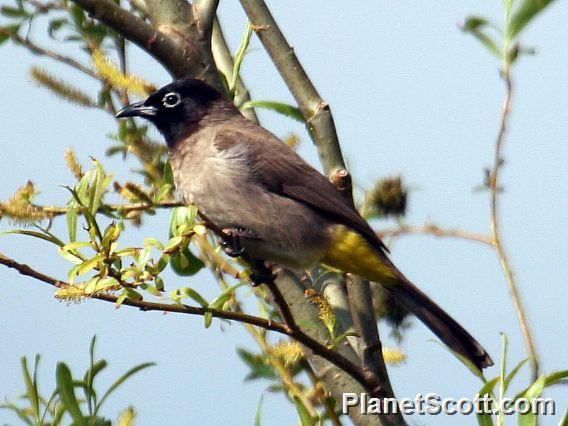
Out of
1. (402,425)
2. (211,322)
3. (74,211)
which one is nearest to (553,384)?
(402,425)

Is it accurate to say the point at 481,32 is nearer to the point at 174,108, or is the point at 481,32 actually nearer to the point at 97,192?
the point at 97,192

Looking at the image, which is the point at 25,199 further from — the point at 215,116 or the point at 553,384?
the point at 215,116

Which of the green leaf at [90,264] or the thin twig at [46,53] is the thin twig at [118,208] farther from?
the thin twig at [46,53]

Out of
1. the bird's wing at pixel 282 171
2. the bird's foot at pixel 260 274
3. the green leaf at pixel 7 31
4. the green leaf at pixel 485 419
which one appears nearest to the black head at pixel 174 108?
the bird's wing at pixel 282 171

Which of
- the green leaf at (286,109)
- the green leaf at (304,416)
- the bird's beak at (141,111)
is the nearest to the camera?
the green leaf at (304,416)

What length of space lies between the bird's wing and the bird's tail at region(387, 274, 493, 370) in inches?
8.4

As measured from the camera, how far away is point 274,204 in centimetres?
397

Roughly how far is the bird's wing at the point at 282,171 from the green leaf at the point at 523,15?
1248 mm

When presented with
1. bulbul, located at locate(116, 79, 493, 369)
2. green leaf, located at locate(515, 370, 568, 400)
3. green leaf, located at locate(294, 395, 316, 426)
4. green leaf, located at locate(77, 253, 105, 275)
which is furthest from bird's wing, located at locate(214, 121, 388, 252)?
green leaf, located at locate(77, 253, 105, 275)

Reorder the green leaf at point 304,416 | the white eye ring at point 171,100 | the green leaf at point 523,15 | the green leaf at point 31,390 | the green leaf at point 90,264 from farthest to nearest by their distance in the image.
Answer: the white eye ring at point 171,100 → the green leaf at point 523,15 → the green leaf at point 31,390 → the green leaf at point 304,416 → the green leaf at point 90,264

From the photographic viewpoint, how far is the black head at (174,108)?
4223mm

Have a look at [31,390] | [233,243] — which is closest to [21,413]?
[31,390]

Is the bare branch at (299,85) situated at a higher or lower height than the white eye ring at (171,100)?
lower

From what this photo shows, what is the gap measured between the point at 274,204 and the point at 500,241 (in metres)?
1.46
